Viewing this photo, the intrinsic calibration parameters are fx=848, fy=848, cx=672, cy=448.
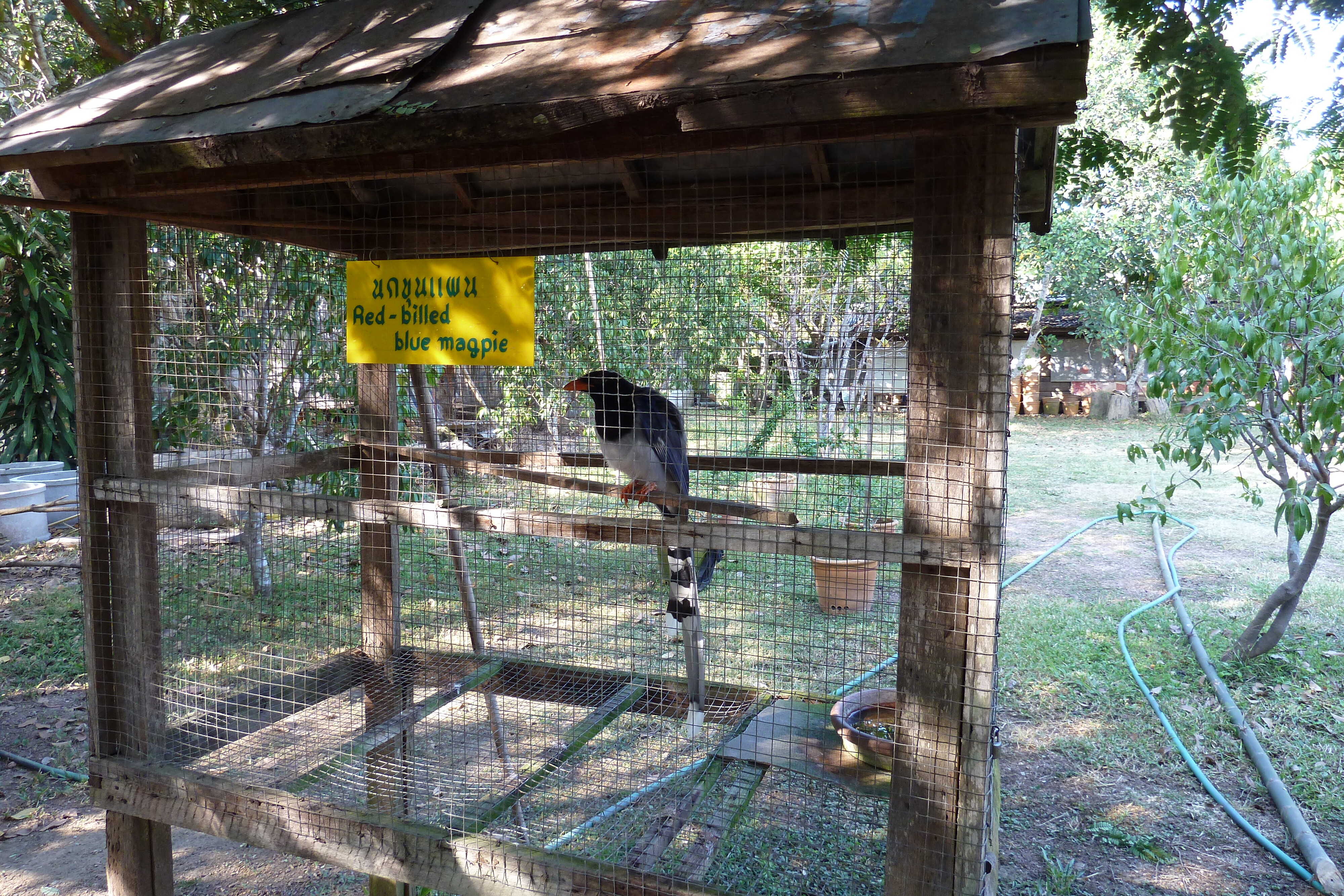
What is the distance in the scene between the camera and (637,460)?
3.46 metres

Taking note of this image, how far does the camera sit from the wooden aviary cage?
5.64ft

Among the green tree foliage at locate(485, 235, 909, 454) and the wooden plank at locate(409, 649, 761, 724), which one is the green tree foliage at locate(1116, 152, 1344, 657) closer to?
the green tree foliage at locate(485, 235, 909, 454)

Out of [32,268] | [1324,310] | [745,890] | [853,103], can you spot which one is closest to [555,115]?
[853,103]

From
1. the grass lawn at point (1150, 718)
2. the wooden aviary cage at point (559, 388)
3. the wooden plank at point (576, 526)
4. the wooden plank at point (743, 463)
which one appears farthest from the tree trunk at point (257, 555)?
the grass lawn at point (1150, 718)

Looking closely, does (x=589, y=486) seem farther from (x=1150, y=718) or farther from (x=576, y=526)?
(x=1150, y=718)

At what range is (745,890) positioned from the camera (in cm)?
307

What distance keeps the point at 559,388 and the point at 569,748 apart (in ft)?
8.31

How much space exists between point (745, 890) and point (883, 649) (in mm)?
1953

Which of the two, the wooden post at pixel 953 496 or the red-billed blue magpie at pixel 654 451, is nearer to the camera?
the wooden post at pixel 953 496

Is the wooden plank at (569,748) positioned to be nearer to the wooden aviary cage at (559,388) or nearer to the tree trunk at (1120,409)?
the wooden aviary cage at (559,388)

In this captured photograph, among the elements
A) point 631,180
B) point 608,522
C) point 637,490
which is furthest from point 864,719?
point 631,180

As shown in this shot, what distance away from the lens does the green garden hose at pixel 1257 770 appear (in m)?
3.16

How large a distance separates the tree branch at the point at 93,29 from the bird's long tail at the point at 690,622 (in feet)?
9.82

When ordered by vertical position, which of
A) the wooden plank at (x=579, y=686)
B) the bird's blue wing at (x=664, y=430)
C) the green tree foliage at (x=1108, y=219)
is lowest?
the wooden plank at (x=579, y=686)
